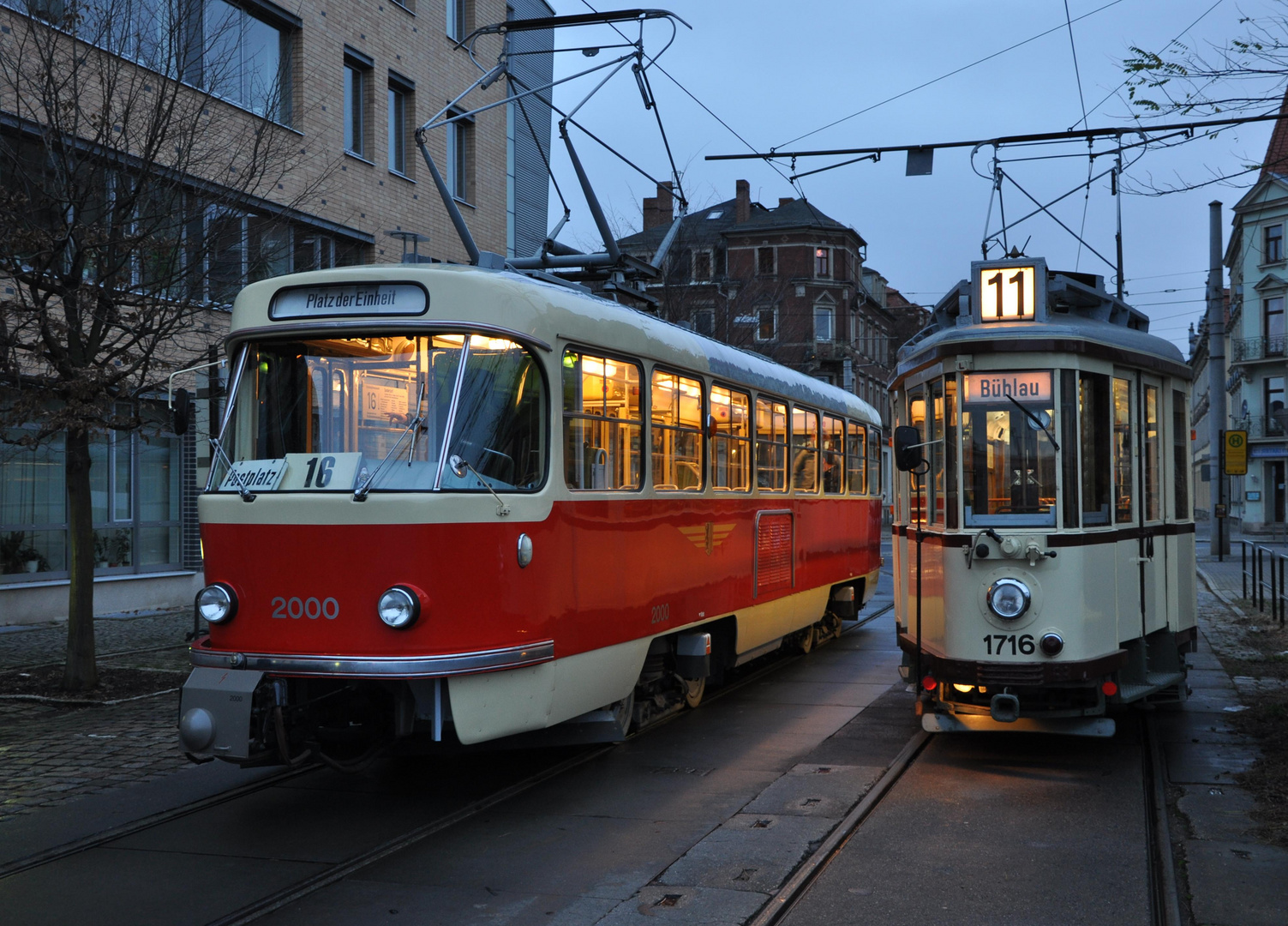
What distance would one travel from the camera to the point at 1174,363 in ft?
31.4

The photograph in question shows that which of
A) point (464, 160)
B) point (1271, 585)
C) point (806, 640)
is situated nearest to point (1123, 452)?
point (806, 640)

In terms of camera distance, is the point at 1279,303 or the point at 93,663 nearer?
the point at 93,663

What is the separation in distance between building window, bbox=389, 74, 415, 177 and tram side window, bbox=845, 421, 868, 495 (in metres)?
11.1

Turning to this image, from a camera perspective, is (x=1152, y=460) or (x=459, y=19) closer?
(x=1152, y=460)

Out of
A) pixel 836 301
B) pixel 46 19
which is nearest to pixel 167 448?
pixel 46 19

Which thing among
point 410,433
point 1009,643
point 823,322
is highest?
point 823,322

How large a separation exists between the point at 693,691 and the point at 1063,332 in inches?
169

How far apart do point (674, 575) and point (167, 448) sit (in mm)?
12443

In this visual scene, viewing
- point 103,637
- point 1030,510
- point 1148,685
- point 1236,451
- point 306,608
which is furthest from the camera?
point 1236,451

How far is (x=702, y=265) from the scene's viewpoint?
30156mm

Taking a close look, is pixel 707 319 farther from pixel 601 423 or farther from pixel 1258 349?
pixel 1258 349

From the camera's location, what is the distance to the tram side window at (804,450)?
12828 mm

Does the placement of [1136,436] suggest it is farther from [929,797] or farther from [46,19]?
[46,19]

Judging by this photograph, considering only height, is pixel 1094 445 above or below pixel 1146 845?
above
